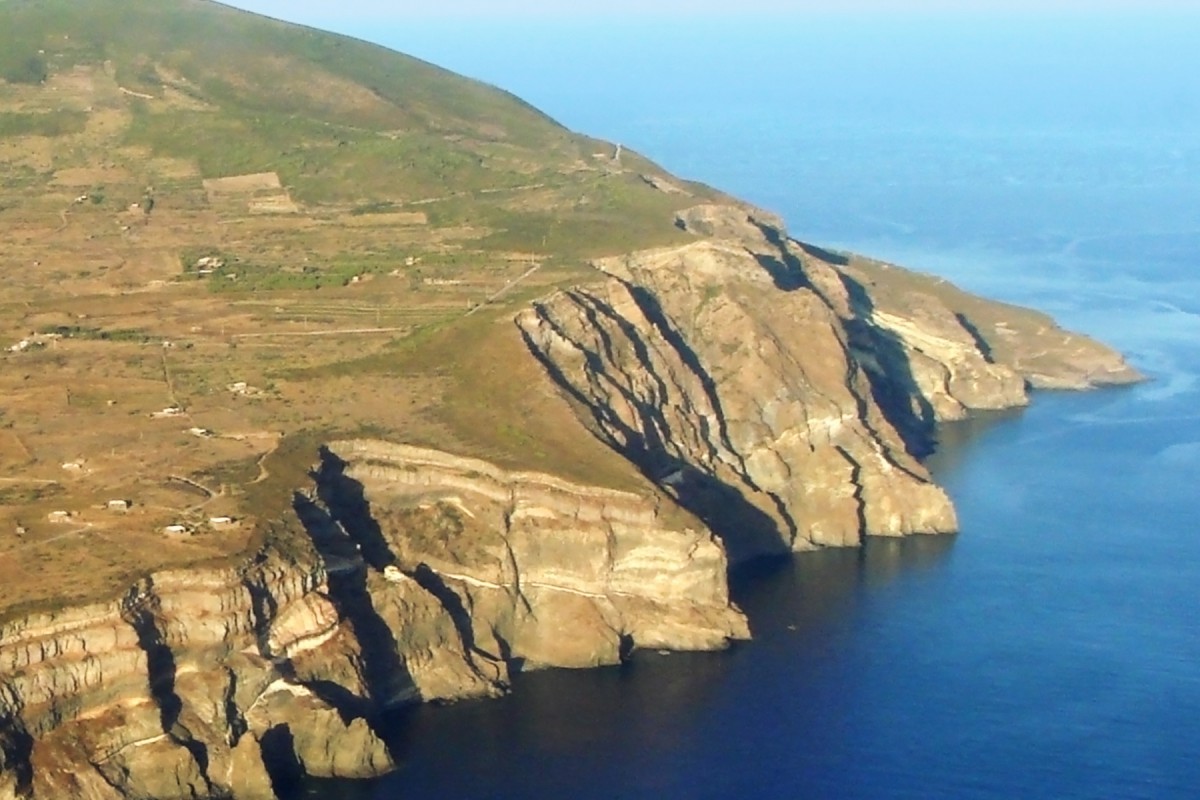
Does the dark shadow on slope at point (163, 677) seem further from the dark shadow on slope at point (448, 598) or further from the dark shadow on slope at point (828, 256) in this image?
the dark shadow on slope at point (828, 256)

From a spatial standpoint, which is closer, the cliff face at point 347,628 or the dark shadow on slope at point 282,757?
the cliff face at point 347,628

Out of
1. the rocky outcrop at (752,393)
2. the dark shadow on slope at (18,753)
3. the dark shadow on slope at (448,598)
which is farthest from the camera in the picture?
the rocky outcrop at (752,393)

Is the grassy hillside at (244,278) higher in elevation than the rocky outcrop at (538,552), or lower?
higher

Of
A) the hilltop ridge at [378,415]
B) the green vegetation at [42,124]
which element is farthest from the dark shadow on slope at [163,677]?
the green vegetation at [42,124]

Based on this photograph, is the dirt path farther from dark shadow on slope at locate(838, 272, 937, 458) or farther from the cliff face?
the cliff face

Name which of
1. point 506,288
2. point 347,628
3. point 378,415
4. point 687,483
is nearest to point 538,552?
point 378,415
